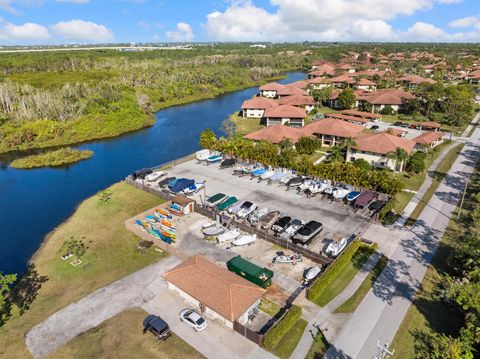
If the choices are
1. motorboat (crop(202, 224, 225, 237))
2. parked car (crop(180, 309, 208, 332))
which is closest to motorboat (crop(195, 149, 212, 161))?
motorboat (crop(202, 224, 225, 237))

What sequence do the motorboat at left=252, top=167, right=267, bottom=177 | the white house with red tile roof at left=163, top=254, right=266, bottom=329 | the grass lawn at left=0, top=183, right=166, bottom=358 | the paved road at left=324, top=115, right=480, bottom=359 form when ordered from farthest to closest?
the motorboat at left=252, top=167, right=267, bottom=177, the grass lawn at left=0, top=183, right=166, bottom=358, the white house with red tile roof at left=163, top=254, right=266, bottom=329, the paved road at left=324, top=115, right=480, bottom=359

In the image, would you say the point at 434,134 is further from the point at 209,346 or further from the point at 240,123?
the point at 209,346

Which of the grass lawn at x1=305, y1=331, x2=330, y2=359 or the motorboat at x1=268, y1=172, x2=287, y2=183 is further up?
the motorboat at x1=268, y1=172, x2=287, y2=183

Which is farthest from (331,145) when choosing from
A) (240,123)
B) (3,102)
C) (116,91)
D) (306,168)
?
(3,102)

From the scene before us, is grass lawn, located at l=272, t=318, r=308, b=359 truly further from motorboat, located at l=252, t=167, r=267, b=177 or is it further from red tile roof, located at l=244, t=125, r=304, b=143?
red tile roof, located at l=244, t=125, r=304, b=143

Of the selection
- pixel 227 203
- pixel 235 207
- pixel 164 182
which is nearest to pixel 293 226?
pixel 235 207

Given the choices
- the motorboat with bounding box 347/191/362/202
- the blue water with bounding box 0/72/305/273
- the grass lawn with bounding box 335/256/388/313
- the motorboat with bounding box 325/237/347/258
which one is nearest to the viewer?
the grass lawn with bounding box 335/256/388/313

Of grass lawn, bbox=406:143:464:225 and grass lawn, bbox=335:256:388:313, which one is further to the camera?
grass lawn, bbox=406:143:464:225
